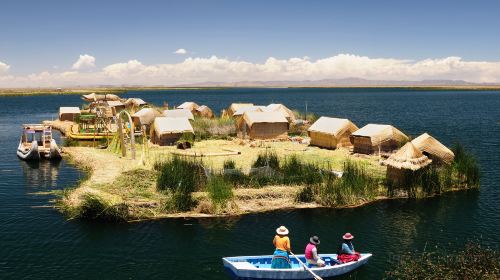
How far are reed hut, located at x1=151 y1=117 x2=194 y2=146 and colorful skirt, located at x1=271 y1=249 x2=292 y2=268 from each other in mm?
23269

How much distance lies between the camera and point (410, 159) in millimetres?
22062

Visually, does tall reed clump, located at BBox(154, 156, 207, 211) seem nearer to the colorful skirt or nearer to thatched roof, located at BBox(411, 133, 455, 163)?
the colorful skirt

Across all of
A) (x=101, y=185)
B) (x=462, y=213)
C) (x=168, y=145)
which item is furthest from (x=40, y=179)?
(x=462, y=213)

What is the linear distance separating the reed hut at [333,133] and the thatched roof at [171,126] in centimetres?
1031

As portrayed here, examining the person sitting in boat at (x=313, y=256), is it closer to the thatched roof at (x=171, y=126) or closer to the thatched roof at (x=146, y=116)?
the thatched roof at (x=171, y=126)

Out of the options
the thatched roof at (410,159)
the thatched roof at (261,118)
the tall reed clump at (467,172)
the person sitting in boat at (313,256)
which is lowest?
the person sitting in boat at (313,256)

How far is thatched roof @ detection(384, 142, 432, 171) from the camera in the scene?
21922 mm

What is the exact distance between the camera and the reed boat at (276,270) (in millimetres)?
12789

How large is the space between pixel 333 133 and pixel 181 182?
608 inches

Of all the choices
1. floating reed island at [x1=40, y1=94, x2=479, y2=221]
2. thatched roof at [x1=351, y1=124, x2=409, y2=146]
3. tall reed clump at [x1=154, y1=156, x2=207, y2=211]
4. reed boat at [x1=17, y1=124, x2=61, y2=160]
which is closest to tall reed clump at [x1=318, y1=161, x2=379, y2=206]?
floating reed island at [x1=40, y1=94, x2=479, y2=221]

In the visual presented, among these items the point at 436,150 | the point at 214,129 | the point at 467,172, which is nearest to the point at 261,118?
the point at 214,129

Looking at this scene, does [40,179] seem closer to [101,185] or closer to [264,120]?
[101,185]

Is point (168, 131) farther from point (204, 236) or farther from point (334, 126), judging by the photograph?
point (204, 236)

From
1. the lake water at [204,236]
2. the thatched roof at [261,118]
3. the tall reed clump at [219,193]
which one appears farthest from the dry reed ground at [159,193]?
the thatched roof at [261,118]
